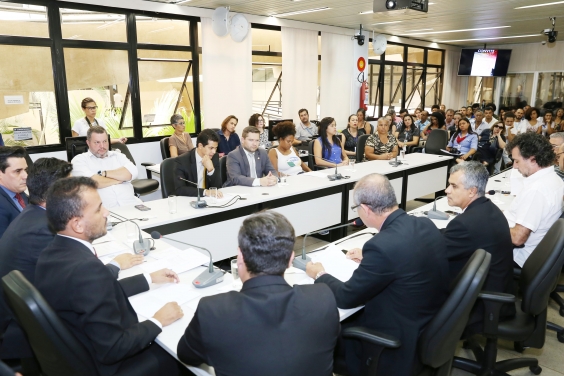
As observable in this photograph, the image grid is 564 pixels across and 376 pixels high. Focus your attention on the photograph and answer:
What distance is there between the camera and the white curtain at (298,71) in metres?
7.89

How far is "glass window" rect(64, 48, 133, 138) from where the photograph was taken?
5668mm

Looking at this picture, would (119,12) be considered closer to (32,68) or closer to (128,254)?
(32,68)

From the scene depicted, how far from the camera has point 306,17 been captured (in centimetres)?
755

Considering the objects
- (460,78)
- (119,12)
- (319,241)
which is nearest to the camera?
(319,241)

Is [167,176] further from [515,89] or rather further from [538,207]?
[515,89]

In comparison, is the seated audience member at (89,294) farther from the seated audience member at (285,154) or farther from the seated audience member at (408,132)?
the seated audience member at (408,132)

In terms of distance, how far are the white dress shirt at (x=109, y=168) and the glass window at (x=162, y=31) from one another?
10.2ft

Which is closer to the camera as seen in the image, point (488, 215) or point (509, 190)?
point (488, 215)

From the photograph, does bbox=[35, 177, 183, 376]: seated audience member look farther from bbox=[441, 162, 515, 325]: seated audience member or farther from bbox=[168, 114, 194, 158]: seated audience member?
bbox=[168, 114, 194, 158]: seated audience member

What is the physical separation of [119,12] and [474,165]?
5.41 metres

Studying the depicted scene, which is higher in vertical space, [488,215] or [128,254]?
[488,215]

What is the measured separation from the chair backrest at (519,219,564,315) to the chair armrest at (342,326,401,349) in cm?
90

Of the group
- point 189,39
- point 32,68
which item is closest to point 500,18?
point 189,39

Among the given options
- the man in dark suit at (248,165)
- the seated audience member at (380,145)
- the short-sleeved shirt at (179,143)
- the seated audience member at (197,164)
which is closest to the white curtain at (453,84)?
the seated audience member at (380,145)
